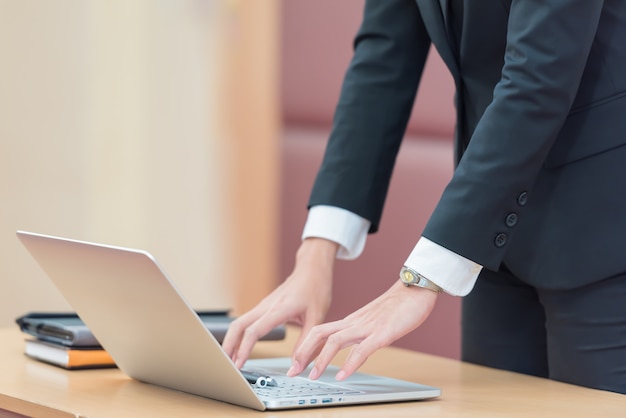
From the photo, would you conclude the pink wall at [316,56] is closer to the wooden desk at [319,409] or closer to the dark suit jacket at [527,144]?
the dark suit jacket at [527,144]

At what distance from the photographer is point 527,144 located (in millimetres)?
741

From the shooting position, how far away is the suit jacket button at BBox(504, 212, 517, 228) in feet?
2.46

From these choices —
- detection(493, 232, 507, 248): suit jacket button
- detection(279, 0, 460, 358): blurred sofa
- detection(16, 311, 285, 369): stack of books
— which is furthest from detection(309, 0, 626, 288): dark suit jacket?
detection(279, 0, 460, 358): blurred sofa

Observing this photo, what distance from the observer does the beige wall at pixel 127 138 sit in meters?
1.76

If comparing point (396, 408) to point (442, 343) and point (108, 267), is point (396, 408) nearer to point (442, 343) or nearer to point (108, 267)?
point (108, 267)

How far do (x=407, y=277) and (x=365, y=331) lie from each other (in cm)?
6

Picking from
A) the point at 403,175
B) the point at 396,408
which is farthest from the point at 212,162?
the point at 396,408

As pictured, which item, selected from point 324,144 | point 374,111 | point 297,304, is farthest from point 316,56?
point 297,304

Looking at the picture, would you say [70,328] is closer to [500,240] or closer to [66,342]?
[66,342]

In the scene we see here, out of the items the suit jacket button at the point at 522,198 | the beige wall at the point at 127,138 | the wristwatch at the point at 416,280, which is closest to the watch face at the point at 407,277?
the wristwatch at the point at 416,280

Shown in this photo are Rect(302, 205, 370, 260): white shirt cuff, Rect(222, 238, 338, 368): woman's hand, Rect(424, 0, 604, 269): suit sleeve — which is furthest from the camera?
Rect(302, 205, 370, 260): white shirt cuff

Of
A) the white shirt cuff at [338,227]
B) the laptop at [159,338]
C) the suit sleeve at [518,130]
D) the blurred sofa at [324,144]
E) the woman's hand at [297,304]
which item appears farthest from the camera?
the blurred sofa at [324,144]

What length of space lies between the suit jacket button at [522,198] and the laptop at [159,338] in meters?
0.16

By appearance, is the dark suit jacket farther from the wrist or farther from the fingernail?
the fingernail
